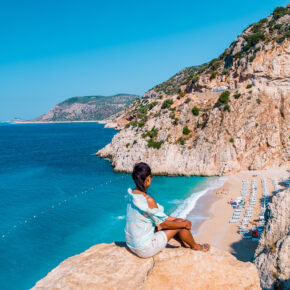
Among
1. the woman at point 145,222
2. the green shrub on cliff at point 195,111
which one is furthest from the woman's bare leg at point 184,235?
the green shrub on cliff at point 195,111

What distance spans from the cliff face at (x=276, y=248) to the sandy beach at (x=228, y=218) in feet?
17.0

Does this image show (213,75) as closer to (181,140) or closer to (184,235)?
(181,140)

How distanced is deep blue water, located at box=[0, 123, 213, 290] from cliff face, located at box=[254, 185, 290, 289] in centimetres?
1318

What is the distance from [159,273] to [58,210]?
26.9m

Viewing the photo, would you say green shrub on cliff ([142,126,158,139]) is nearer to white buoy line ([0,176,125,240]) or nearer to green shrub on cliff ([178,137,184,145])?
green shrub on cliff ([178,137,184,145])

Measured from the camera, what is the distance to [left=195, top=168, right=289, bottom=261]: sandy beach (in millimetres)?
18358

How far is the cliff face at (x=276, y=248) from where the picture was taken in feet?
32.0

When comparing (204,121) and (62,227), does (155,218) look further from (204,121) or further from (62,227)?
(204,121)

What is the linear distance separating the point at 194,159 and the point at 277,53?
70.6ft

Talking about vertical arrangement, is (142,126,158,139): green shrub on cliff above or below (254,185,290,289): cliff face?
above

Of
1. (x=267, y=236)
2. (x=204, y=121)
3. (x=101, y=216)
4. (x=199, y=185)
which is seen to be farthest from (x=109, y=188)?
(x=267, y=236)

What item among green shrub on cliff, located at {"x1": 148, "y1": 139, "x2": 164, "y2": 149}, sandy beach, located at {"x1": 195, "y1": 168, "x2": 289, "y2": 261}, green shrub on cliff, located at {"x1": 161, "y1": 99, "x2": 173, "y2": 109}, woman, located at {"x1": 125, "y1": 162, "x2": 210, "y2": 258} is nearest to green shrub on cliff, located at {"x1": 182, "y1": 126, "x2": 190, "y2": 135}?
green shrub on cliff, located at {"x1": 148, "y1": 139, "x2": 164, "y2": 149}

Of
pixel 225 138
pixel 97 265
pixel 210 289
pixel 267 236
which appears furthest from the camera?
pixel 225 138

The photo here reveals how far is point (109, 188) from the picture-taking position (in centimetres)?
3706
